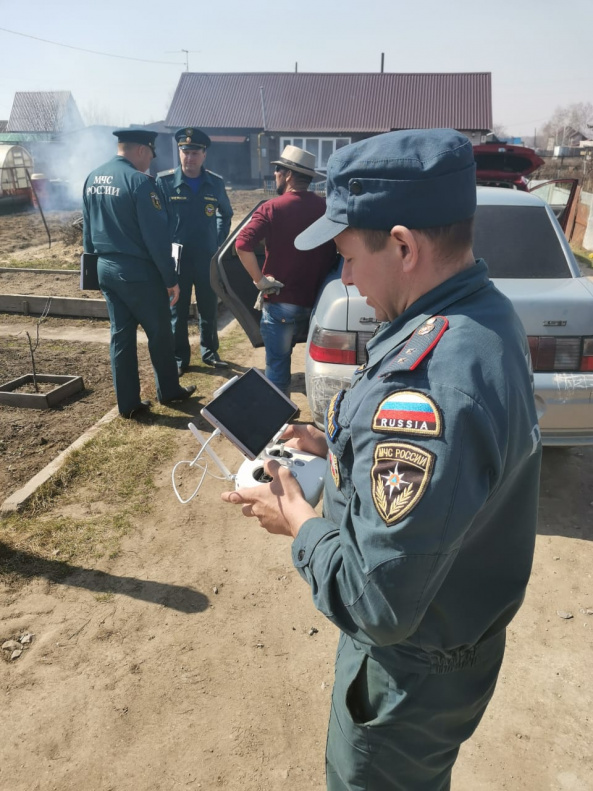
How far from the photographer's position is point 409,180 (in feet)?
3.35

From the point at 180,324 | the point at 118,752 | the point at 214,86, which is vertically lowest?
the point at 118,752

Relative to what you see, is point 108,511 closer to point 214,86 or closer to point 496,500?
point 496,500

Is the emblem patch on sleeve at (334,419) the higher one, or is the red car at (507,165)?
the red car at (507,165)

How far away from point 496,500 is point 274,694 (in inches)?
73.5

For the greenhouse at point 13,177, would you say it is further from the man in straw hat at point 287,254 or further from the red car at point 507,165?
the man in straw hat at point 287,254

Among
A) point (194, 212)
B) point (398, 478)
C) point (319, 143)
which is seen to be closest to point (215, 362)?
point (194, 212)

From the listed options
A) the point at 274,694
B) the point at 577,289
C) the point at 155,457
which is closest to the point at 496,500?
the point at 274,694

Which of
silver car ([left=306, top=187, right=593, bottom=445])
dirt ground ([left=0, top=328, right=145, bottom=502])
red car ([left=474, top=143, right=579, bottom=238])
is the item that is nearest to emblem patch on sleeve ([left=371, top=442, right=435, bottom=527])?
silver car ([left=306, top=187, right=593, bottom=445])

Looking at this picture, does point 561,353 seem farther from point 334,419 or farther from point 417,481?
point 417,481

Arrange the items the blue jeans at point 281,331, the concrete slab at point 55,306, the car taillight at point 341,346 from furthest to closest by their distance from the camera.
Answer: the concrete slab at point 55,306 → the blue jeans at point 281,331 → the car taillight at point 341,346

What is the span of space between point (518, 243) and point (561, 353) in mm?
1159

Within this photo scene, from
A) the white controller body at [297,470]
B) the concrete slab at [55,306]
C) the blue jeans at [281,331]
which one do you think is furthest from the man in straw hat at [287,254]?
the concrete slab at [55,306]

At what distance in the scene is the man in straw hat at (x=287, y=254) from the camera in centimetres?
429

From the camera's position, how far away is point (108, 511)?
377 centimetres
